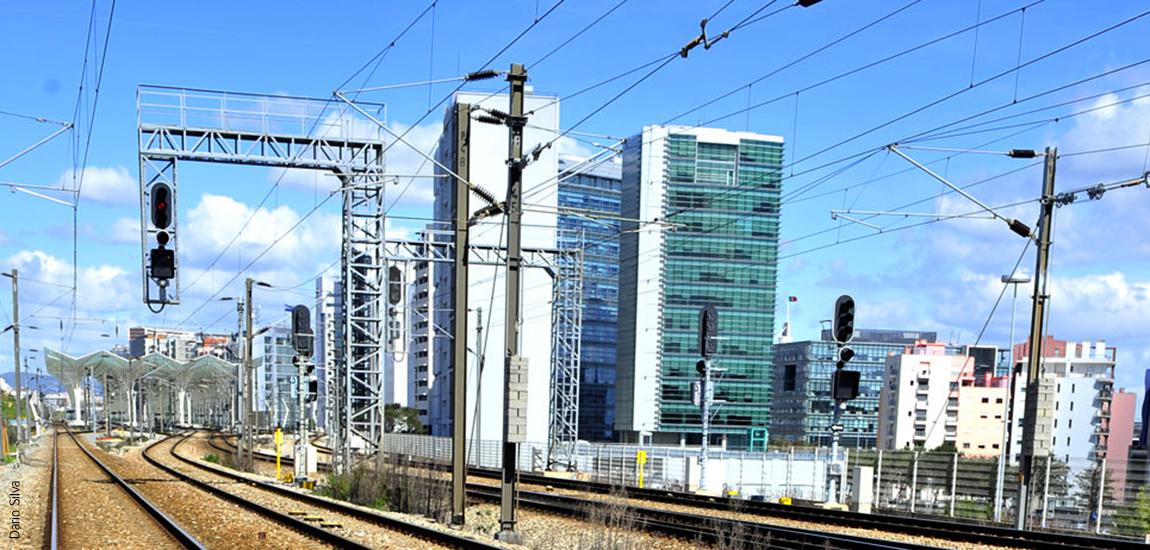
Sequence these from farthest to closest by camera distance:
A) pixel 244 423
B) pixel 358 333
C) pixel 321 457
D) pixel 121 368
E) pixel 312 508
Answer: pixel 121 368 → pixel 321 457 → pixel 244 423 → pixel 358 333 → pixel 312 508

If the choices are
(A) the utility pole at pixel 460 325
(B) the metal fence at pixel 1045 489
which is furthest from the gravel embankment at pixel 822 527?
(B) the metal fence at pixel 1045 489

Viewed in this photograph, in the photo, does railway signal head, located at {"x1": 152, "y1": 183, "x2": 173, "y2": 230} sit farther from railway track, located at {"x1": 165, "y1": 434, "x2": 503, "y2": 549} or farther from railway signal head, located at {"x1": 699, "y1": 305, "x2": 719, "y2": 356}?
railway signal head, located at {"x1": 699, "y1": 305, "x2": 719, "y2": 356}

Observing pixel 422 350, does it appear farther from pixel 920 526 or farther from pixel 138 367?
pixel 920 526

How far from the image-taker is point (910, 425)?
132250 mm

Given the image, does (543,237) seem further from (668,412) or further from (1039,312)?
(1039,312)

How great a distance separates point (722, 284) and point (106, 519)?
97.5 meters

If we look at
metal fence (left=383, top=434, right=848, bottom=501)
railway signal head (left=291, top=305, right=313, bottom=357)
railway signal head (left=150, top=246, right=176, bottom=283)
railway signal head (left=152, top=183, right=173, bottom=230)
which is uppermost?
railway signal head (left=152, top=183, right=173, bottom=230)

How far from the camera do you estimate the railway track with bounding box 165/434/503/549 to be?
720 inches

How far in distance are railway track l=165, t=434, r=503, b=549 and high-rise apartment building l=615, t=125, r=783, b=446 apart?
273 ft

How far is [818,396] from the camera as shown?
143 m

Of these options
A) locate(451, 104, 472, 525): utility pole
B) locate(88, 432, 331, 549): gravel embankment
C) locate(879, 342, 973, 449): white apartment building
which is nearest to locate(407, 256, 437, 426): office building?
locate(879, 342, 973, 449): white apartment building

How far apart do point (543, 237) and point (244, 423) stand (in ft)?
209

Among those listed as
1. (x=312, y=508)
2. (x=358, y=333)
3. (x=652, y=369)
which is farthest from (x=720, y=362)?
(x=312, y=508)

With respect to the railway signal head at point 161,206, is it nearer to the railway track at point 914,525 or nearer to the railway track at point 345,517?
the railway track at point 345,517
